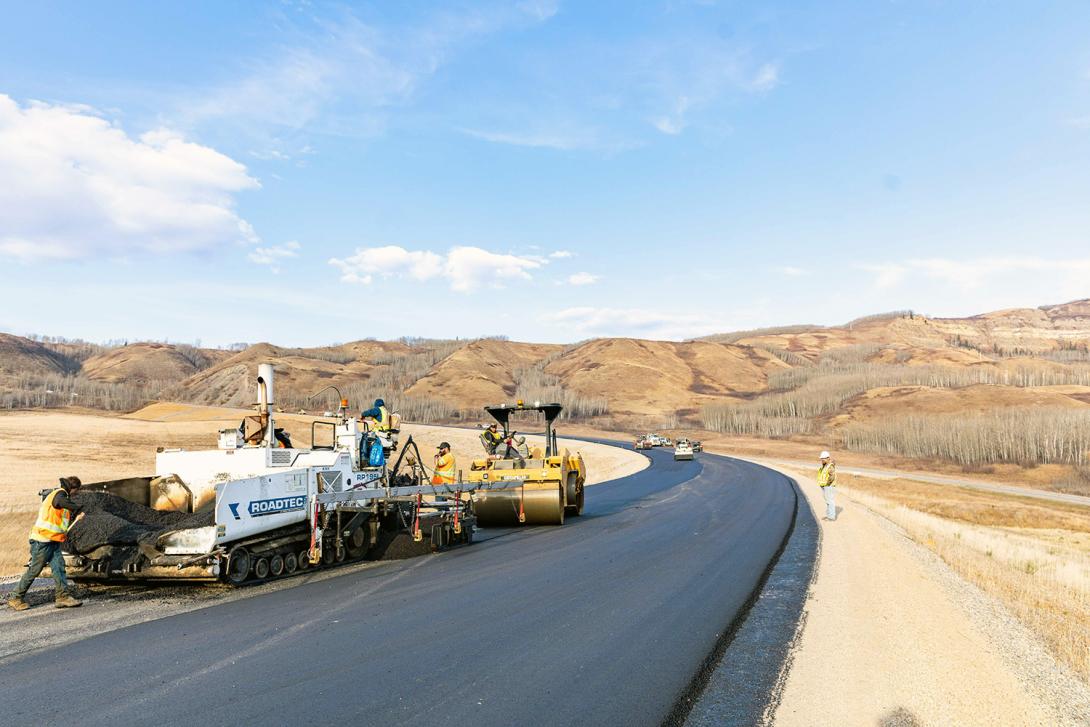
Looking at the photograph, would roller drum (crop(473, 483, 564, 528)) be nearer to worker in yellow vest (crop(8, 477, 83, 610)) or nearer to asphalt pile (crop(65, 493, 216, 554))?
asphalt pile (crop(65, 493, 216, 554))

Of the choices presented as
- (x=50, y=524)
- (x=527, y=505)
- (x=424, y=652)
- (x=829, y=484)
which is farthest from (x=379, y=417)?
(x=829, y=484)

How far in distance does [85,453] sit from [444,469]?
113 feet

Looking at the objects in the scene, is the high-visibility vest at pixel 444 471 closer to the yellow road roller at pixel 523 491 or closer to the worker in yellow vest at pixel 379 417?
the yellow road roller at pixel 523 491

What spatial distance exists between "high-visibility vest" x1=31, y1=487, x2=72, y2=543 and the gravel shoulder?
8961 millimetres

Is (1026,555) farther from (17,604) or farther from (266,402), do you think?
(17,604)

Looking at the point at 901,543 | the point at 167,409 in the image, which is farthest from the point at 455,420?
the point at 901,543

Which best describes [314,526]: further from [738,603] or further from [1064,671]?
[1064,671]

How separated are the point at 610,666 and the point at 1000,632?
16.8 feet

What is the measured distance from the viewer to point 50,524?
9023 mm

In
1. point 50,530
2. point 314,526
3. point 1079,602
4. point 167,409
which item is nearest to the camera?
point 50,530

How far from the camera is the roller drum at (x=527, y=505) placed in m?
16.9

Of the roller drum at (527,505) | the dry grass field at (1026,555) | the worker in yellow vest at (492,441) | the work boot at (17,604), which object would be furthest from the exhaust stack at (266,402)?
the dry grass field at (1026,555)

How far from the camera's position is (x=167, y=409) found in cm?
8131

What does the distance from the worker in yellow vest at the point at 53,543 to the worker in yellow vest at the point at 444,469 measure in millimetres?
7382
